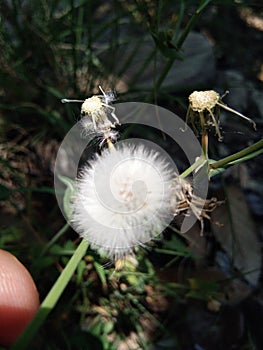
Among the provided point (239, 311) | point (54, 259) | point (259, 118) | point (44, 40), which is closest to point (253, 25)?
point (259, 118)

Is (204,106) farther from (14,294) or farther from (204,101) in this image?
(14,294)

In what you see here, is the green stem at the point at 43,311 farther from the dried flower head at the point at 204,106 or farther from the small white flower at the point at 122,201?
the dried flower head at the point at 204,106

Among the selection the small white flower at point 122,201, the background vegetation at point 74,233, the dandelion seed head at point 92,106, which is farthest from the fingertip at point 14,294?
the dandelion seed head at point 92,106

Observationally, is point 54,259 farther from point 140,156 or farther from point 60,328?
point 140,156

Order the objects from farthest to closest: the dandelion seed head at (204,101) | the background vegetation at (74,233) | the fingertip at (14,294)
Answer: the background vegetation at (74,233) → the fingertip at (14,294) → the dandelion seed head at (204,101)

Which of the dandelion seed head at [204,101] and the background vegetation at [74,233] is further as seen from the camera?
the background vegetation at [74,233]

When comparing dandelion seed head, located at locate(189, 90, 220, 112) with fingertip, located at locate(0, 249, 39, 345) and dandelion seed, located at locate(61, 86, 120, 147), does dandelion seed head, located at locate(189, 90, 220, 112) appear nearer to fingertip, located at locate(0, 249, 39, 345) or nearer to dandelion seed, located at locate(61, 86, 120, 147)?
dandelion seed, located at locate(61, 86, 120, 147)

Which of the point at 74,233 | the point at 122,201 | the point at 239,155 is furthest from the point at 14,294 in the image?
the point at 239,155

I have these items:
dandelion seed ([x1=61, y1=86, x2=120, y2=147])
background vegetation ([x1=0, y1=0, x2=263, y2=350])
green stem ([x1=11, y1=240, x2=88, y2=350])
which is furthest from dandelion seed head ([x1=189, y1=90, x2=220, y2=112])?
background vegetation ([x1=0, y1=0, x2=263, y2=350])
